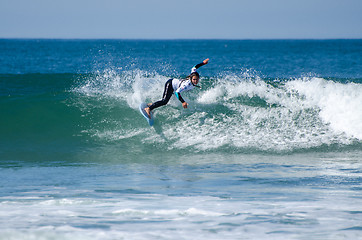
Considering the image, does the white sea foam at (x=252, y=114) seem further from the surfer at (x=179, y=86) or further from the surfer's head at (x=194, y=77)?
the surfer's head at (x=194, y=77)

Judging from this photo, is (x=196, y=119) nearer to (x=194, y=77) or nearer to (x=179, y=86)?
(x=179, y=86)

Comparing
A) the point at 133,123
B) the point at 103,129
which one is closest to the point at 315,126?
the point at 133,123

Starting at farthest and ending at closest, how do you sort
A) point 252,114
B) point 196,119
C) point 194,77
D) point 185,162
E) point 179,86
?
1. point 252,114
2. point 196,119
3. point 179,86
4. point 194,77
5. point 185,162

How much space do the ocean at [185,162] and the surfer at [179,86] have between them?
0.66 metres

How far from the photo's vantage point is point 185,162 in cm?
786

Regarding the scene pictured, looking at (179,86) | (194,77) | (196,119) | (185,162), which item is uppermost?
(194,77)

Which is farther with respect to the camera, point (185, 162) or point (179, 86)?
point (179, 86)

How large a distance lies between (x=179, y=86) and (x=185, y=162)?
202 cm

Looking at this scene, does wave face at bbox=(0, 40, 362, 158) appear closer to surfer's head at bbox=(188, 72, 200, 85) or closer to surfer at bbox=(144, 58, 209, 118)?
surfer at bbox=(144, 58, 209, 118)

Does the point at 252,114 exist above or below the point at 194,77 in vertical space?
below

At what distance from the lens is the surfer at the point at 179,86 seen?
335 inches

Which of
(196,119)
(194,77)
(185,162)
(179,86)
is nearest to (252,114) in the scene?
(196,119)

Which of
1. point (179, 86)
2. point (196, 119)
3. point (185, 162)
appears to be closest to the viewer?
point (185, 162)

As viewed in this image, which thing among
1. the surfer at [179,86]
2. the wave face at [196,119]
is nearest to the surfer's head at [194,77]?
the surfer at [179,86]
